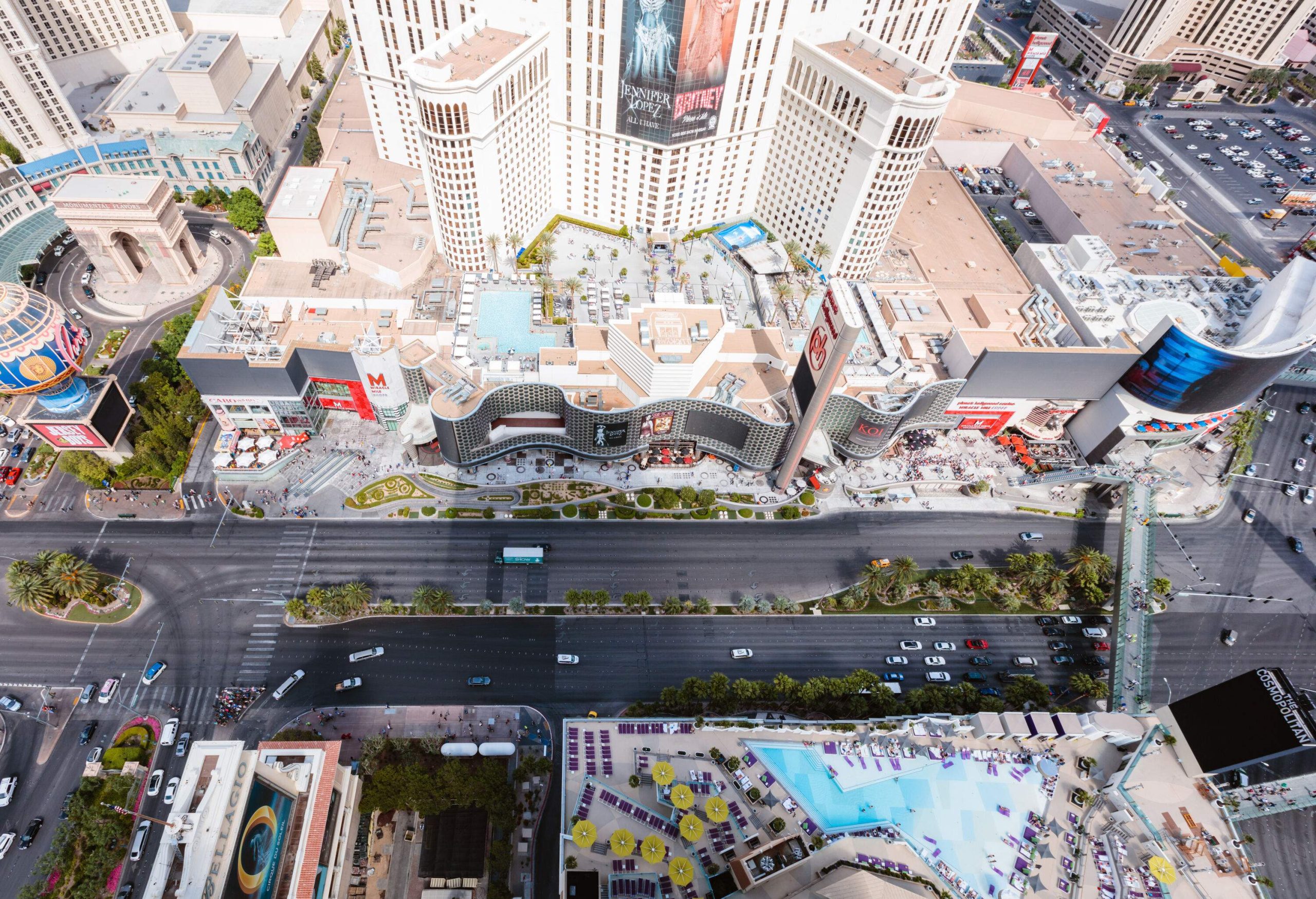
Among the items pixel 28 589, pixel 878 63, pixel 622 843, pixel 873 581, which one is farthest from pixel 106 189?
pixel 873 581

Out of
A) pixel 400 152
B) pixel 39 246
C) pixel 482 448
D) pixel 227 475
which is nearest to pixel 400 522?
pixel 482 448

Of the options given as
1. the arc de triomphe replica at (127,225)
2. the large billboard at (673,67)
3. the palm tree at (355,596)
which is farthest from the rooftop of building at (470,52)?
the palm tree at (355,596)

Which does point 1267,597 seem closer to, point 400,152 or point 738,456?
point 738,456

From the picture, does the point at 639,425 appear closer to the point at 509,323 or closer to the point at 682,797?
the point at 509,323

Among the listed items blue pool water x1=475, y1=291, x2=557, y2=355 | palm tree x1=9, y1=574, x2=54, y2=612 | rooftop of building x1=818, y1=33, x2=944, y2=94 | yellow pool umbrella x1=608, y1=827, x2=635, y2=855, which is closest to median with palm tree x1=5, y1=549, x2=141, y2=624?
palm tree x1=9, y1=574, x2=54, y2=612

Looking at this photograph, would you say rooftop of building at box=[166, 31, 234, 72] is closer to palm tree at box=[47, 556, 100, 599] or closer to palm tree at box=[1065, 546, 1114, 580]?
palm tree at box=[47, 556, 100, 599]
